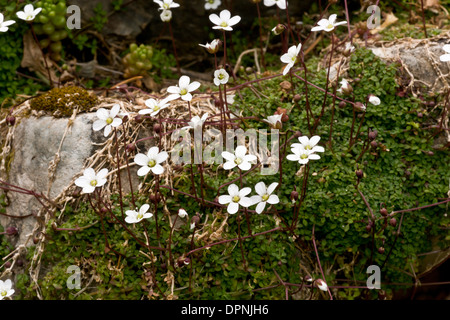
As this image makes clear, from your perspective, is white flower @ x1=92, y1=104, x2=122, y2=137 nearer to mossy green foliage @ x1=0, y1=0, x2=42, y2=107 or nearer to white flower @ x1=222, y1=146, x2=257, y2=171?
white flower @ x1=222, y1=146, x2=257, y2=171

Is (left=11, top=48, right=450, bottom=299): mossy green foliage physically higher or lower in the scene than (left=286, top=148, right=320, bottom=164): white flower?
lower

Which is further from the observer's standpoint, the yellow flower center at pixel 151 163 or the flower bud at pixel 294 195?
the flower bud at pixel 294 195

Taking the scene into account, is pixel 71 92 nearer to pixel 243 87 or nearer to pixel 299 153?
pixel 243 87

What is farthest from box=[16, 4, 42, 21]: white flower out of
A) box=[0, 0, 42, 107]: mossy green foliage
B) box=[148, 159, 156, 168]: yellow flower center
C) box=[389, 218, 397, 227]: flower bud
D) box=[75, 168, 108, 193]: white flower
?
box=[389, 218, 397, 227]: flower bud

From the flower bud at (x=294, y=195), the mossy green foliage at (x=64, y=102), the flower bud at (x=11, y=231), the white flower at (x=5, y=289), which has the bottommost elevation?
the white flower at (x=5, y=289)

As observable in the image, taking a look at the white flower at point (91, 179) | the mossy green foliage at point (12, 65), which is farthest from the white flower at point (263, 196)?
the mossy green foliage at point (12, 65)

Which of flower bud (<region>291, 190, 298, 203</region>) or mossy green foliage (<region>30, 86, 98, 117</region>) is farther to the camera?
mossy green foliage (<region>30, 86, 98, 117</region>)

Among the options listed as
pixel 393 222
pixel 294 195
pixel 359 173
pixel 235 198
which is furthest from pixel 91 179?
pixel 393 222

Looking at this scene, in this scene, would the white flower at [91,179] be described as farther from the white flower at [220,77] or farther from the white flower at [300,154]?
the white flower at [300,154]
